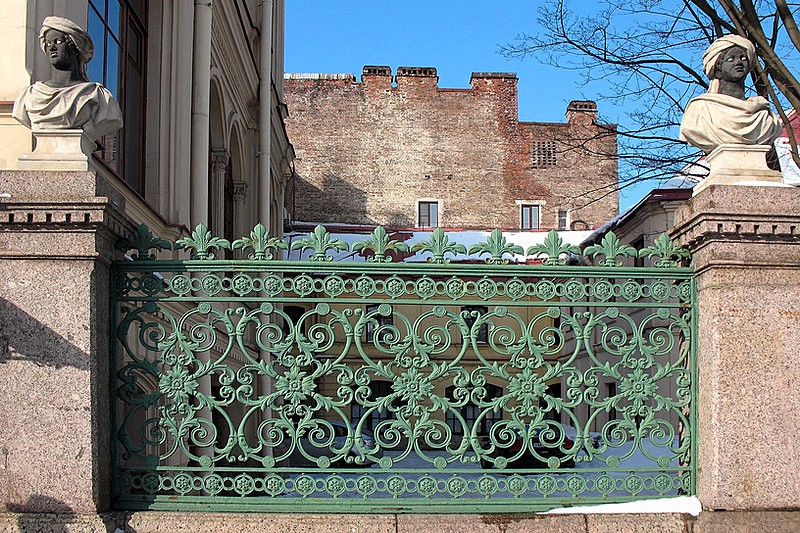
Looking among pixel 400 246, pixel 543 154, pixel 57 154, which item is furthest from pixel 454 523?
pixel 543 154

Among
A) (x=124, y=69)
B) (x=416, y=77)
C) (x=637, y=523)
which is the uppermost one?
(x=416, y=77)

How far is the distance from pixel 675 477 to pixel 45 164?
396 cm

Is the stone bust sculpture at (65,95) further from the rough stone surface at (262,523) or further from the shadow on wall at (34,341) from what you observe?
the rough stone surface at (262,523)

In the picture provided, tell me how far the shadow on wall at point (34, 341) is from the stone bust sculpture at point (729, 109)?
3681 mm

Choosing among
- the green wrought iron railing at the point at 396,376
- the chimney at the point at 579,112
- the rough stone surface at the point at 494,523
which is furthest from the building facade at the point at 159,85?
the chimney at the point at 579,112

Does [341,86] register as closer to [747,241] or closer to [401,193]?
[401,193]


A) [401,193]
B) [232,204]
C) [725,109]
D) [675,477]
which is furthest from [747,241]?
[401,193]

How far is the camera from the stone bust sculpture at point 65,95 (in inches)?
190

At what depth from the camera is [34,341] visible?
4.80m

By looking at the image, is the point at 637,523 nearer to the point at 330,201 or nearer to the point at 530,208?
the point at 330,201

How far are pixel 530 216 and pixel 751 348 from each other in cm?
4210

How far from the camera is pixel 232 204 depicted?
57.9ft

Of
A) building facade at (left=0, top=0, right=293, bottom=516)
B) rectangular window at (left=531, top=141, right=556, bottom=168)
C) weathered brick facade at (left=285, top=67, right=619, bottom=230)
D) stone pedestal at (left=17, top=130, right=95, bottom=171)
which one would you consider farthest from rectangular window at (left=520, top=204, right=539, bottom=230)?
stone pedestal at (left=17, top=130, right=95, bottom=171)

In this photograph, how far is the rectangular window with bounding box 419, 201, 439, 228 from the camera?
45112 millimetres
